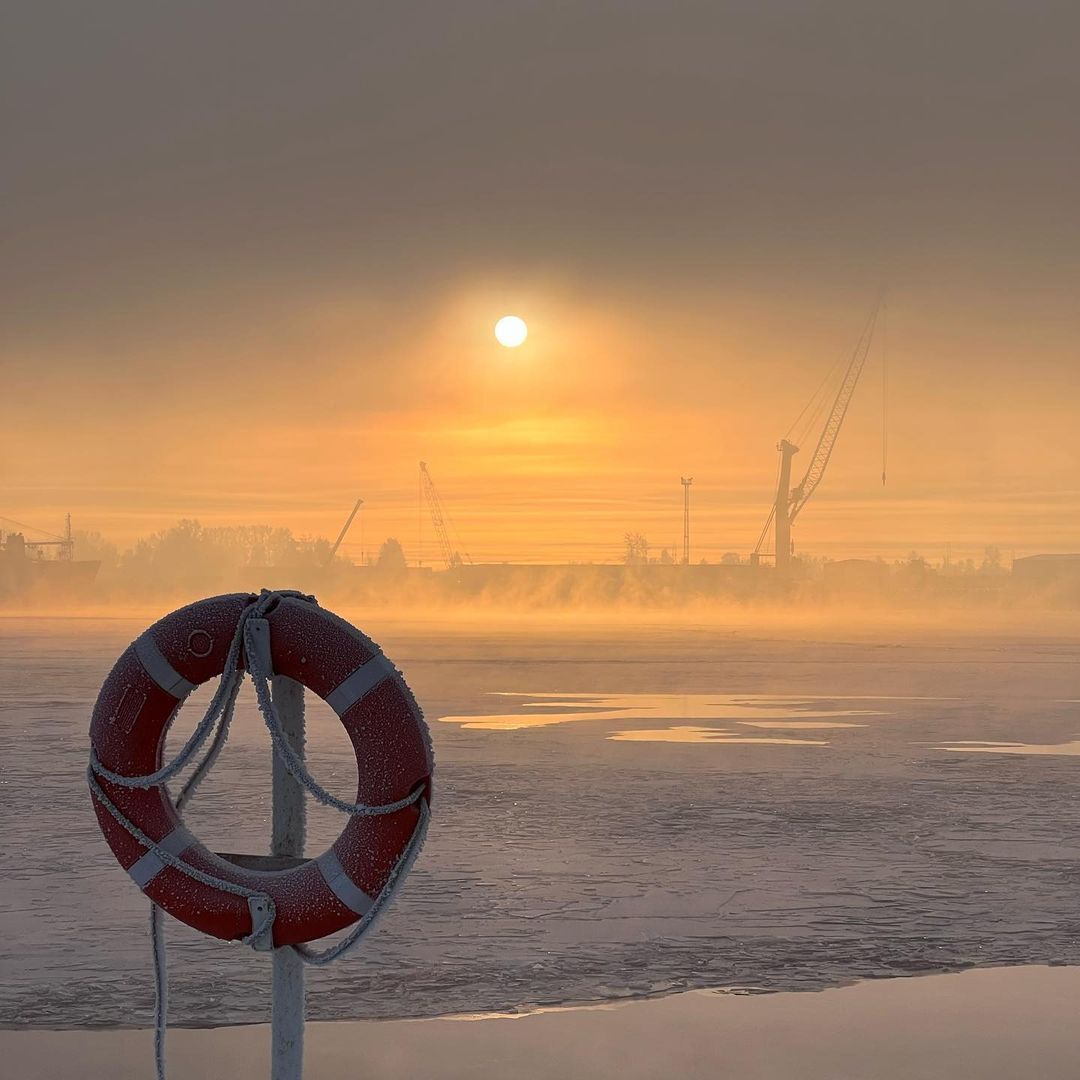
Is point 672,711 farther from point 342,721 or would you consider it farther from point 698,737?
point 342,721

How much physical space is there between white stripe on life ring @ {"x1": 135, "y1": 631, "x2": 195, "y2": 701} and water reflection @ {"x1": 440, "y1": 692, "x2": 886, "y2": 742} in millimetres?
14309

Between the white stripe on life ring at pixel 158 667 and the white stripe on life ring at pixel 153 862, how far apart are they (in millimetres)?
549

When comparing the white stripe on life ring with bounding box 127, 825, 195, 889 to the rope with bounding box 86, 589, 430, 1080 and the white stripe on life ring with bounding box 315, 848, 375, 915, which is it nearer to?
the rope with bounding box 86, 589, 430, 1080

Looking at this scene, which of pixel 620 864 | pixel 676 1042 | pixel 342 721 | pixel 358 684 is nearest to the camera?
pixel 342 721

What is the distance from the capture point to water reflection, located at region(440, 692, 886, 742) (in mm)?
22516

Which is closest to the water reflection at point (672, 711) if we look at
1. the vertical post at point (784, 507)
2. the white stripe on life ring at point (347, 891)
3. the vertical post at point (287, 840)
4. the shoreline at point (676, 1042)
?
the shoreline at point (676, 1042)

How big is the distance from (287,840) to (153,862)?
505 millimetres

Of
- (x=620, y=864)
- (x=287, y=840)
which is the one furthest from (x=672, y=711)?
(x=287, y=840)

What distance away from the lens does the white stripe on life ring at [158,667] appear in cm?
578

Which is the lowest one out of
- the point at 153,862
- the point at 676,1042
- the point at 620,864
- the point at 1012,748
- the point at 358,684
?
the point at 676,1042

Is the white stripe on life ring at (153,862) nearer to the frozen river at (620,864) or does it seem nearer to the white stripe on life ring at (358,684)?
the white stripe on life ring at (358,684)

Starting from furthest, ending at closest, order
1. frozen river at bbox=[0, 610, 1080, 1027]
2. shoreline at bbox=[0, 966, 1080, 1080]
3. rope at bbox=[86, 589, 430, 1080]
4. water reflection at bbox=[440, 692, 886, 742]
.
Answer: water reflection at bbox=[440, 692, 886, 742] < frozen river at bbox=[0, 610, 1080, 1027] < shoreline at bbox=[0, 966, 1080, 1080] < rope at bbox=[86, 589, 430, 1080]

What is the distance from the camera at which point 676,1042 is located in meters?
6.30

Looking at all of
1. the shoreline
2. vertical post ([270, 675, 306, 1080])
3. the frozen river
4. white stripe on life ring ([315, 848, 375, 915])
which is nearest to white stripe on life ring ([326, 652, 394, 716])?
vertical post ([270, 675, 306, 1080])
